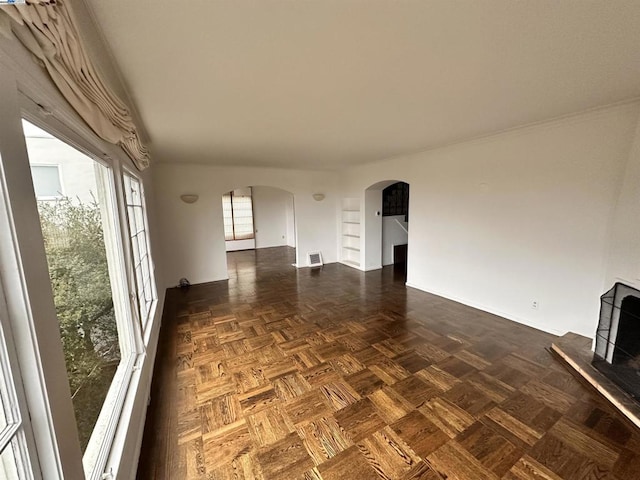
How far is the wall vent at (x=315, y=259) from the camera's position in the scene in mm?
6543

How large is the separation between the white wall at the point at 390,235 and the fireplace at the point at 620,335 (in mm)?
4154

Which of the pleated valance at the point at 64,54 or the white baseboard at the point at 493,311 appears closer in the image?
the pleated valance at the point at 64,54

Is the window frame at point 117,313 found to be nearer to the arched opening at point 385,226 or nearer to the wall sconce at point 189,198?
the wall sconce at point 189,198

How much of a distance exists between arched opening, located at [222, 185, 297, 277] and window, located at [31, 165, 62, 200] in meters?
6.99

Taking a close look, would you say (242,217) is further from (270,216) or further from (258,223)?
(270,216)

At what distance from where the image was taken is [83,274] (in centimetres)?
141

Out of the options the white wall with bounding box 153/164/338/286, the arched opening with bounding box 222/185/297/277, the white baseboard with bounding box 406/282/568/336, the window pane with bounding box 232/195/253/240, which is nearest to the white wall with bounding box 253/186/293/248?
the arched opening with bounding box 222/185/297/277

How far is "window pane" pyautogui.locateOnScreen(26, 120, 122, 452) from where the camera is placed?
110 centimetres

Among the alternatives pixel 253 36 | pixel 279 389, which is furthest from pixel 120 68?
pixel 279 389

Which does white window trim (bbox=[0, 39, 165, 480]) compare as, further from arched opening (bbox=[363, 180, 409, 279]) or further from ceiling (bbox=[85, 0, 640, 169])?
arched opening (bbox=[363, 180, 409, 279])

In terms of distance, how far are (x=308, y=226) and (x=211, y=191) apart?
2.36 meters

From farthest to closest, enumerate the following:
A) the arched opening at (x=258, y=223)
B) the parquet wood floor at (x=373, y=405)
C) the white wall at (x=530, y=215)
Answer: the arched opening at (x=258, y=223), the white wall at (x=530, y=215), the parquet wood floor at (x=373, y=405)

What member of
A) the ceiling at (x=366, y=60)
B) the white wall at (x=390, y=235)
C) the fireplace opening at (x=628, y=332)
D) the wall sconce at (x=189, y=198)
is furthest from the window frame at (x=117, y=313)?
the white wall at (x=390, y=235)

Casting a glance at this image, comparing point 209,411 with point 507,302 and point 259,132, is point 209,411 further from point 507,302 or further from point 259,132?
point 507,302
